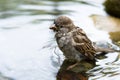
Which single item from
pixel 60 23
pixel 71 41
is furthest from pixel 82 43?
pixel 60 23

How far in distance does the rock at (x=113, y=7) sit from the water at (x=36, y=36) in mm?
131

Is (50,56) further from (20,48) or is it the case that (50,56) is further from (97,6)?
(97,6)

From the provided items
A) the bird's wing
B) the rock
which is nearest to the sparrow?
the bird's wing

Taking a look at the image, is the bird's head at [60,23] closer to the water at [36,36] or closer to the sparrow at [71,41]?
the sparrow at [71,41]

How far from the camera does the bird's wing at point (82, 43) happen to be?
5059mm

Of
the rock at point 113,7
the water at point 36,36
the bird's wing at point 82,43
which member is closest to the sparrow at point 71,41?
the bird's wing at point 82,43

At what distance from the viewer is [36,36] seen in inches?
247

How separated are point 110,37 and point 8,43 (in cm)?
152

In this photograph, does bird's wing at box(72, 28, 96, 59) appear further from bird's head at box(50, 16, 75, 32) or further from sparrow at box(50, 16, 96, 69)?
bird's head at box(50, 16, 75, 32)

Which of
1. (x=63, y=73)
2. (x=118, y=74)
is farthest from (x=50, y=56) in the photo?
(x=118, y=74)

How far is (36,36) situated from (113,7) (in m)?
1.95

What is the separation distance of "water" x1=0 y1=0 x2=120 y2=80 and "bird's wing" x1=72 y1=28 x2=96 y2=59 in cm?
20

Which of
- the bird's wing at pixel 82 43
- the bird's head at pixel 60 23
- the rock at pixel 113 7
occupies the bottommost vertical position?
the bird's wing at pixel 82 43

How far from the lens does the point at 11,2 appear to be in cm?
791
